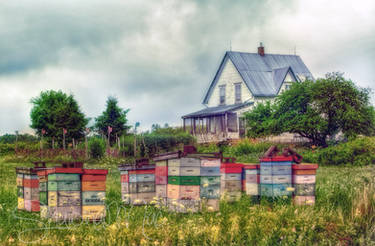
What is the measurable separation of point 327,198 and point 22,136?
33095 millimetres

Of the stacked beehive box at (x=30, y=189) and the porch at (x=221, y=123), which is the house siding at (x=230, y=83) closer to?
the porch at (x=221, y=123)

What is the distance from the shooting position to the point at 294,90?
2788 cm

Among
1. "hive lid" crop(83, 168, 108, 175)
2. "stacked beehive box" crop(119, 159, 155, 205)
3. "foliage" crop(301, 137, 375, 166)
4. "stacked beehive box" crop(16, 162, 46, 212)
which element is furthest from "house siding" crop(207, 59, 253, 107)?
"hive lid" crop(83, 168, 108, 175)

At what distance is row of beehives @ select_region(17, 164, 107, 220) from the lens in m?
7.23

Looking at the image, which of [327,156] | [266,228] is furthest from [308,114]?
[266,228]

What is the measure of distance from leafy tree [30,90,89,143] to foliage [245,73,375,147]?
12.3 meters

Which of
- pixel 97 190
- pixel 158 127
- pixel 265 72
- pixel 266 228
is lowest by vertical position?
pixel 266 228

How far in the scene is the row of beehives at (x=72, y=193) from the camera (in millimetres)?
7234

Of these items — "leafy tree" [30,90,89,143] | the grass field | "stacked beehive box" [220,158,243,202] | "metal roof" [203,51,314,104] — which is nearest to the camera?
the grass field

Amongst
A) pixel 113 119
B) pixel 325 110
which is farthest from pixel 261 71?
pixel 113 119

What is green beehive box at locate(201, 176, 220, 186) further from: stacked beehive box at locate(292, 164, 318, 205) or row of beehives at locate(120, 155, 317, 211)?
stacked beehive box at locate(292, 164, 318, 205)

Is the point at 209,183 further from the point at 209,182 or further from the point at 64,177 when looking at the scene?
the point at 64,177

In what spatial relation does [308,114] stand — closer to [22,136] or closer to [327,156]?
[327,156]

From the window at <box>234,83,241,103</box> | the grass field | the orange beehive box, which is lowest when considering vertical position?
the grass field
